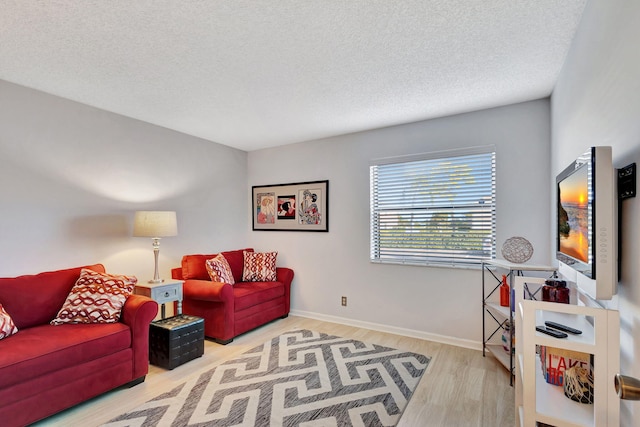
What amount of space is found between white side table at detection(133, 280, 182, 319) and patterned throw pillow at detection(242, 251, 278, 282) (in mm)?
997

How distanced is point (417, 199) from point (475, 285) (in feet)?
3.52

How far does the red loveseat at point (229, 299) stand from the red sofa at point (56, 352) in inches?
32.0

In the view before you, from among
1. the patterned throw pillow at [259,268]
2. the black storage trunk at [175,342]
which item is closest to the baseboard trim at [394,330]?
the patterned throw pillow at [259,268]

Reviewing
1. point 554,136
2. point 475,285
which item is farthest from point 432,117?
point 475,285

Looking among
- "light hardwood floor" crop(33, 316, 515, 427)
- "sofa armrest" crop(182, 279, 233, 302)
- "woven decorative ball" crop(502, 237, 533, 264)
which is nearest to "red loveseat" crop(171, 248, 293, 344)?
"sofa armrest" crop(182, 279, 233, 302)

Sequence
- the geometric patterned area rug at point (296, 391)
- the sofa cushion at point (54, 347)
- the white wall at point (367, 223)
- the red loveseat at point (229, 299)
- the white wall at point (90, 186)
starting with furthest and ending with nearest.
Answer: the red loveseat at point (229, 299)
the white wall at point (367, 223)
the white wall at point (90, 186)
the geometric patterned area rug at point (296, 391)
the sofa cushion at point (54, 347)

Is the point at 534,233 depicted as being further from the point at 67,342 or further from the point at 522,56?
the point at 67,342

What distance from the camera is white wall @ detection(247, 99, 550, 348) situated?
3000 millimetres

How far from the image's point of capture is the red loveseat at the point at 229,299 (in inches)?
131

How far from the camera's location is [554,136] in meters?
2.68

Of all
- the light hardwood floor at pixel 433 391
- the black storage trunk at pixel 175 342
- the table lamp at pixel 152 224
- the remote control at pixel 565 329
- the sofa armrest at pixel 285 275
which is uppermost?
the table lamp at pixel 152 224

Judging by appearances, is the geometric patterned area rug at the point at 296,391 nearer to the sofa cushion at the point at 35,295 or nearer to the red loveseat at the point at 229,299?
the red loveseat at the point at 229,299

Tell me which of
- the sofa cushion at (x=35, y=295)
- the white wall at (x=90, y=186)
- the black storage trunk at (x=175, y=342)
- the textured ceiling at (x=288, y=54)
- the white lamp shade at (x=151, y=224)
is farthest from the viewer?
the white lamp shade at (x=151, y=224)

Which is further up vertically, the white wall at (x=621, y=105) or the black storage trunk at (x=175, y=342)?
Answer: the white wall at (x=621, y=105)
